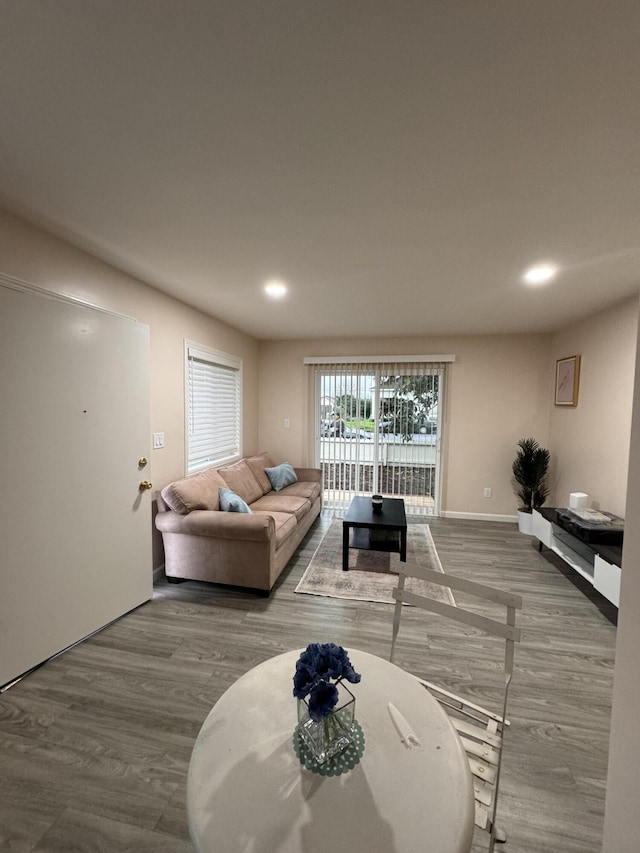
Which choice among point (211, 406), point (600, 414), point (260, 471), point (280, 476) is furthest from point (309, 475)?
point (600, 414)

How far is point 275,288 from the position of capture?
9.19ft

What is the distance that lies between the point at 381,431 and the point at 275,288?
2.62 meters

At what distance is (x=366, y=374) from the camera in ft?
15.5

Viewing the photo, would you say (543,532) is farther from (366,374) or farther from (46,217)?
(46,217)

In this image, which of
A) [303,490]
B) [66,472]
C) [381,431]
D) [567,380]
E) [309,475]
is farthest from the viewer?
[381,431]

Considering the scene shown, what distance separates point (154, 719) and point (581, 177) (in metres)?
3.09

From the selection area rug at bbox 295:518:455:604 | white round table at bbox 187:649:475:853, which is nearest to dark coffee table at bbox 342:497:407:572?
area rug at bbox 295:518:455:604

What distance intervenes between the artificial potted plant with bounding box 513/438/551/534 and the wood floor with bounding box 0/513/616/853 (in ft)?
3.97

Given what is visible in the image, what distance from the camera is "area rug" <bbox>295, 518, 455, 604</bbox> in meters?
2.71

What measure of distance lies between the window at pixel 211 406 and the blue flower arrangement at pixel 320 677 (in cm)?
278

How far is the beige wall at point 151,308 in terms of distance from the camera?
6.04ft

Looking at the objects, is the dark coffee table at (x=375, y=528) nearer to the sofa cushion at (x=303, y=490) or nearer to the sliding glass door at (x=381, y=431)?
the sofa cushion at (x=303, y=490)

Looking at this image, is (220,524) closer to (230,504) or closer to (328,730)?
(230,504)

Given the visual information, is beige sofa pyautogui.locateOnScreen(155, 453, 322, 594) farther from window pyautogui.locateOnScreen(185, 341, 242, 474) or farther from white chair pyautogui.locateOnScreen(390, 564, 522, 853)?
white chair pyautogui.locateOnScreen(390, 564, 522, 853)
